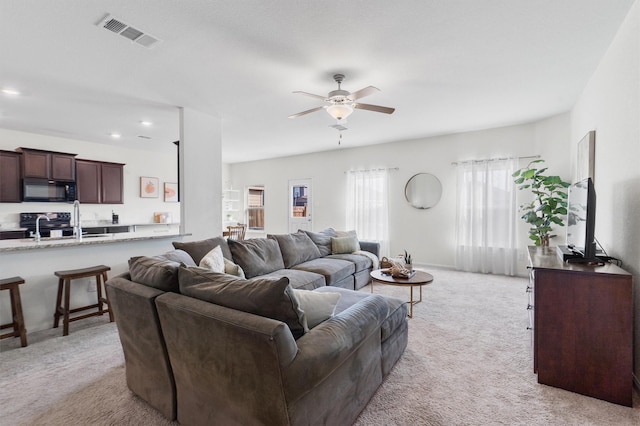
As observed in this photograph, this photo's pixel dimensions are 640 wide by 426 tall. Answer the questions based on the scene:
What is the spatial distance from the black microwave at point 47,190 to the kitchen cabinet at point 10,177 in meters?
0.10

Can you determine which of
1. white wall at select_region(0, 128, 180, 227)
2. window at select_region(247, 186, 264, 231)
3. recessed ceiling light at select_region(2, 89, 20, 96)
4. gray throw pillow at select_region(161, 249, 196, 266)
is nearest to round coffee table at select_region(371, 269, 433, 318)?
gray throw pillow at select_region(161, 249, 196, 266)

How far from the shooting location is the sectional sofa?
122 centimetres

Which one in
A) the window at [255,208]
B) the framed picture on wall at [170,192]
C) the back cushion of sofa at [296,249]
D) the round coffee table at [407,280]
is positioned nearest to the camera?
the round coffee table at [407,280]

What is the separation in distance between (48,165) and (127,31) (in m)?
4.62

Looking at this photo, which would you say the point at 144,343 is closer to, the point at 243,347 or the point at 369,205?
the point at 243,347

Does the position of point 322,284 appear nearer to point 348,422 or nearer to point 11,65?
point 348,422

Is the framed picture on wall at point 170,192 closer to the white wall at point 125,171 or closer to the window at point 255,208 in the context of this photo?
the white wall at point 125,171

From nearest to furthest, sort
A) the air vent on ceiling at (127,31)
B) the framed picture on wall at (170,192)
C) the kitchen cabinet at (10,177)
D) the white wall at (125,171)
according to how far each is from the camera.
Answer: the air vent on ceiling at (127,31), the kitchen cabinet at (10,177), the white wall at (125,171), the framed picture on wall at (170,192)

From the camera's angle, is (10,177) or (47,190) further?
(47,190)

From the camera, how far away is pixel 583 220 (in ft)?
7.50

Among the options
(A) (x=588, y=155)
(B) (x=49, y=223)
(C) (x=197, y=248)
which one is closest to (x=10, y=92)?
(B) (x=49, y=223)

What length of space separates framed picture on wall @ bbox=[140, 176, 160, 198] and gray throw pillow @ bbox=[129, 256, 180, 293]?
19.1ft

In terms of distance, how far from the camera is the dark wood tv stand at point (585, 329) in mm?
1844

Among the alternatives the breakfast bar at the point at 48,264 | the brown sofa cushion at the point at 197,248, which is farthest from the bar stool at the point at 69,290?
the brown sofa cushion at the point at 197,248
